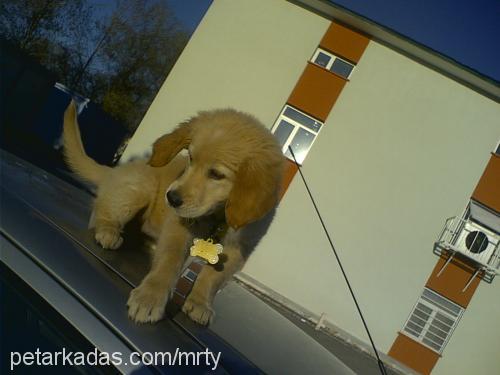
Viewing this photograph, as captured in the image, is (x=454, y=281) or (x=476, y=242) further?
(x=476, y=242)

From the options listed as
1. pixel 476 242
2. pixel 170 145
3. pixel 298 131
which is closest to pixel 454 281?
pixel 476 242

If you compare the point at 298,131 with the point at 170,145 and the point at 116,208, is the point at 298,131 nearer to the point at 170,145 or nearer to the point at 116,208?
the point at 170,145

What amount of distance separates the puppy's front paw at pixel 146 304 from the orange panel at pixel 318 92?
1340cm

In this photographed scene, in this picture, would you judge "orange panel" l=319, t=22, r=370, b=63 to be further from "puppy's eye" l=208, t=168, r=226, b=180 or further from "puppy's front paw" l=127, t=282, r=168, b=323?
"puppy's front paw" l=127, t=282, r=168, b=323

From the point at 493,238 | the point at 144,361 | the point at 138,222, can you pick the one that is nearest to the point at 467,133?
the point at 493,238

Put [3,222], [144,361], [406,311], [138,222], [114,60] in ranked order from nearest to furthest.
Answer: [144,361], [3,222], [138,222], [406,311], [114,60]

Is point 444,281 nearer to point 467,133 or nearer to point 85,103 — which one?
point 467,133

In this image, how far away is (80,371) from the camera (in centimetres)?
112

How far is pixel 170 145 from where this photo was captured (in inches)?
101

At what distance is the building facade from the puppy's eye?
1100 centimetres

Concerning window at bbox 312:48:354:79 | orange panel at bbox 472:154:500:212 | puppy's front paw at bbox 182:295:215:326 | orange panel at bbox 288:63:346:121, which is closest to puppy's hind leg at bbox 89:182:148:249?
puppy's front paw at bbox 182:295:215:326

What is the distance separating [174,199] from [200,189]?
0.23 meters

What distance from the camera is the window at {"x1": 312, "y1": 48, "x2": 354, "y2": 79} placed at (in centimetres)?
1477

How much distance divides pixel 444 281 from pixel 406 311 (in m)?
1.82
